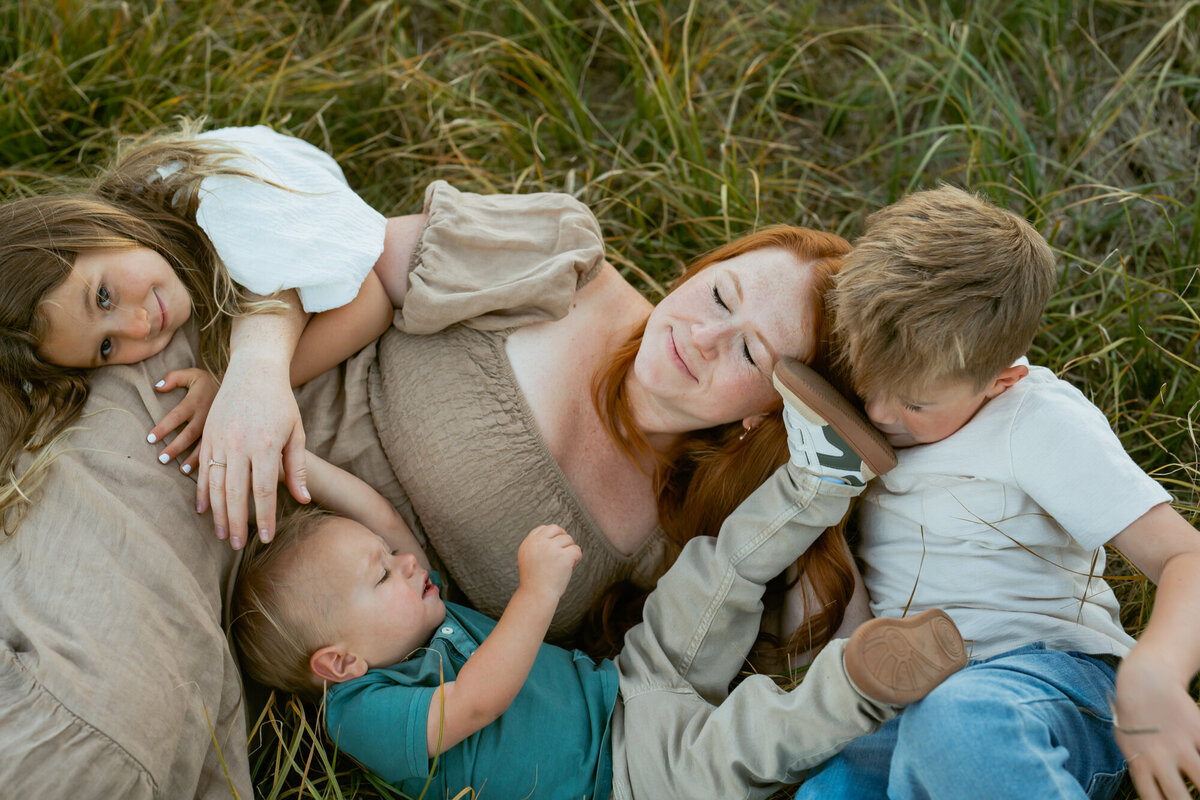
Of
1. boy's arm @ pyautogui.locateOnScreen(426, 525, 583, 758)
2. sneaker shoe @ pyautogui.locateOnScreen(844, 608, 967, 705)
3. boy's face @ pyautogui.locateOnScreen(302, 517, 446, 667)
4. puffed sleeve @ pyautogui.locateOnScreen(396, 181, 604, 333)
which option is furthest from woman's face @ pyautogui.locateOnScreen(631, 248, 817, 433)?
boy's face @ pyautogui.locateOnScreen(302, 517, 446, 667)

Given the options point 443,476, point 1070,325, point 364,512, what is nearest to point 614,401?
point 443,476

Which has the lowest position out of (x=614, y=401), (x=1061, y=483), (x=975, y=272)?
(x=614, y=401)

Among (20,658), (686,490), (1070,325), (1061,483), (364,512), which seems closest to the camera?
(20,658)

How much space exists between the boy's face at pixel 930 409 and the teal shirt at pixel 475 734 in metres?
0.82

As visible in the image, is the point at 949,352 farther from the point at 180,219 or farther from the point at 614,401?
the point at 180,219

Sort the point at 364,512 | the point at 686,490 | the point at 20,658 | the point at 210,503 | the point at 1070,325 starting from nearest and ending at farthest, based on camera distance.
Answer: the point at 20,658
the point at 210,503
the point at 364,512
the point at 686,490
the point at 1070,325

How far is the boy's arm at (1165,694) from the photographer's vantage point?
1394mm

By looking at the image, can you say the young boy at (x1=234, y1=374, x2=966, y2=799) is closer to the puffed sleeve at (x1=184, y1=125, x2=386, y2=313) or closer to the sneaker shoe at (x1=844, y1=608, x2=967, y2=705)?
the sneaker shoe at (x1=844, y1=608, x2=967, y2=705)

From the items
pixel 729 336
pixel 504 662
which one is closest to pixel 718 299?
pixel 729 336

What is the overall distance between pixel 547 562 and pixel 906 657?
69 cm

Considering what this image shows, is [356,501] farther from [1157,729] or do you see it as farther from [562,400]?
[1157,729]

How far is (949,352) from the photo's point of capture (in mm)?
1603

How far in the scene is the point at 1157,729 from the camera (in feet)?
4.61

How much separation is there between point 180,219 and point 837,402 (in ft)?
4.84
